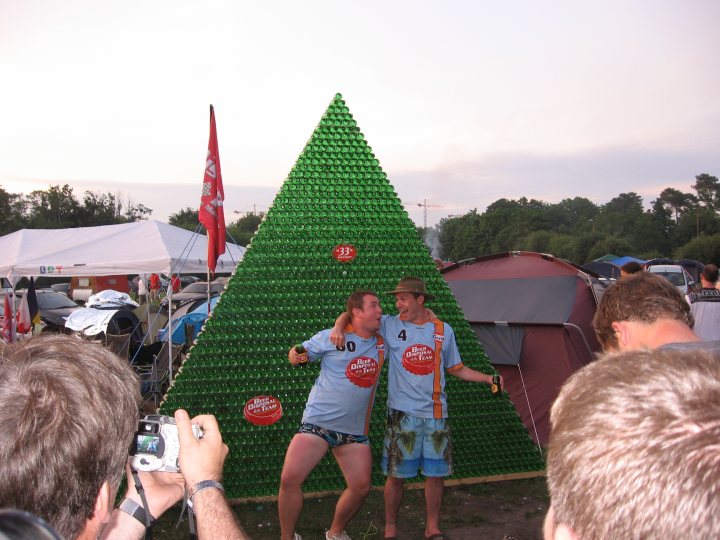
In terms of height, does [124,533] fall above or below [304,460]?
above

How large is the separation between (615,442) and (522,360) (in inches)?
247

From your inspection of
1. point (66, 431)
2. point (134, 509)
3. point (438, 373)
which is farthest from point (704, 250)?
point (66, 431)

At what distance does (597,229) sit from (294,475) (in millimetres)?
65258

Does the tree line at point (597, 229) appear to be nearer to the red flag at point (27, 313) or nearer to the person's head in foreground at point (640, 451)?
the red flag at point (27, 313)

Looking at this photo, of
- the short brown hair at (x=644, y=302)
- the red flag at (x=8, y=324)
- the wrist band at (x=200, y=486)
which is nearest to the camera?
the wrist band at (x=200, y=486)

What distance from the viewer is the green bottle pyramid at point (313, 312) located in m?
5.61

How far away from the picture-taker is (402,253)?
6.06 meters

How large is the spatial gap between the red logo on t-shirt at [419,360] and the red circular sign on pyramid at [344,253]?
1260 millimetres

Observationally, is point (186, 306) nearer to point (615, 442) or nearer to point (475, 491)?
point (475, 491)

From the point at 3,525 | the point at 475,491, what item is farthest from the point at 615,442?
the point at 475,491

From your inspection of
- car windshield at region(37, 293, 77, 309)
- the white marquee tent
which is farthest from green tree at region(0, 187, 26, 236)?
the white marquee tent

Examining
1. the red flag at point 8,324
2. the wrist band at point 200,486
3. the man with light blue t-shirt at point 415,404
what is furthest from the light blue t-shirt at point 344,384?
the red flag at point 8,324

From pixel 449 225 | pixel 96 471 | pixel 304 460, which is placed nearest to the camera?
pixel 96 471

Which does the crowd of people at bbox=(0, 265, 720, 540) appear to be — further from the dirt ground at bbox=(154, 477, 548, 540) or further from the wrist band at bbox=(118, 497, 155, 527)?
the dirt ground at bbox=(154, 477, 548, 540)
